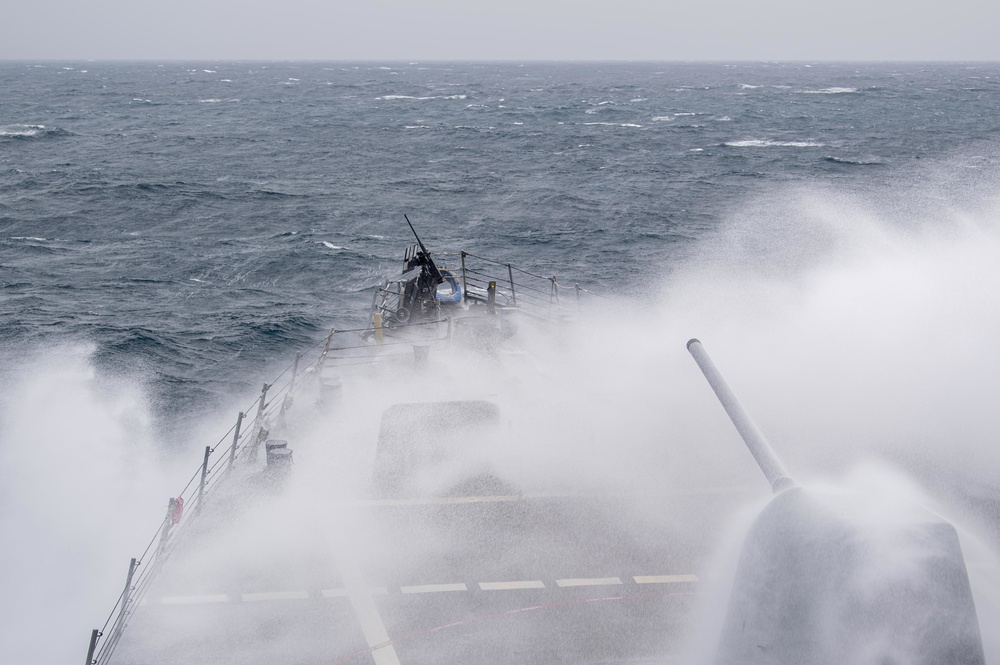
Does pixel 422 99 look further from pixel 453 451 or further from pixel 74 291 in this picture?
pixel 453 451

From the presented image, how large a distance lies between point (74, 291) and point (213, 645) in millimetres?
35848

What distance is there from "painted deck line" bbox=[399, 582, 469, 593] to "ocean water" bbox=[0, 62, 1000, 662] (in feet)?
16.7

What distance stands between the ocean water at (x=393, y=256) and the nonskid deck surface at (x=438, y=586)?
92.4 inches

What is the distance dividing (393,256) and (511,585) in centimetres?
3791

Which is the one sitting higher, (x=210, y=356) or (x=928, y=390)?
(x=928, y=390)

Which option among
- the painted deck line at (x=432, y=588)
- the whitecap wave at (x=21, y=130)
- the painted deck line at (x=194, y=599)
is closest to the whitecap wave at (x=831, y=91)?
the whitecap wave at (x=21, y=130)

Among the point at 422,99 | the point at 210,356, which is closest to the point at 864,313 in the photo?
the point at 210,356

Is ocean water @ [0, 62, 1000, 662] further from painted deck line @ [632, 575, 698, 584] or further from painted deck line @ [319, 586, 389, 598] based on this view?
painted deck line @ [632, 575, 698, 584]

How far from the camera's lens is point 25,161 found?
271 ft

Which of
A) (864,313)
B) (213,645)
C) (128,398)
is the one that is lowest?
(128,398)

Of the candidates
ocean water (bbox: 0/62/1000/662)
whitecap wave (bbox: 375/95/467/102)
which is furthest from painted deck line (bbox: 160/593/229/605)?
whitecap wave (bbox: 375/95/467/102)

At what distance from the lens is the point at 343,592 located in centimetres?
1314

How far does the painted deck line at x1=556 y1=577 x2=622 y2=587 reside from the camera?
44.0 ft

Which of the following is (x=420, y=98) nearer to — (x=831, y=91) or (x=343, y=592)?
(x=831, y=91)
